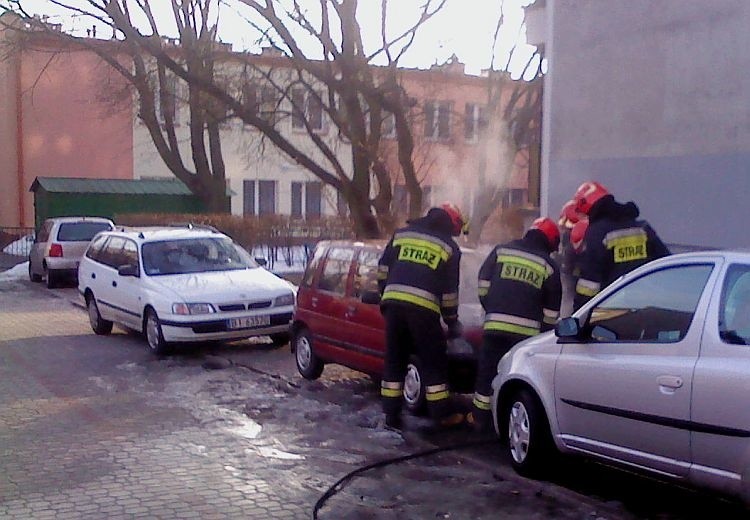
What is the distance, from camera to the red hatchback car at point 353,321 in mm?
7949

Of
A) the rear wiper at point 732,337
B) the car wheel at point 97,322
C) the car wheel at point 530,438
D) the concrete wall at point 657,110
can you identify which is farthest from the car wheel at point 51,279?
the rear wiper at point 732,337

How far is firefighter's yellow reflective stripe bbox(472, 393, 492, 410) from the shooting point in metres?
7.28

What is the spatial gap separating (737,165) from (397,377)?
18.5ft

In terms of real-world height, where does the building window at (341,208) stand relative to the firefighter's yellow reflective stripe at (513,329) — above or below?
above

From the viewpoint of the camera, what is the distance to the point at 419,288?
24.6 ft

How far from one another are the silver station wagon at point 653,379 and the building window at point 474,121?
2001 centimetres

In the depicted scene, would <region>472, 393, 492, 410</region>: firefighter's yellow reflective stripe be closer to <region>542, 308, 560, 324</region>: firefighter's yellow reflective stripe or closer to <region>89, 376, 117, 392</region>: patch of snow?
<region>542, 308, 560, 324</region>: firefighter's yellow reflective stripe

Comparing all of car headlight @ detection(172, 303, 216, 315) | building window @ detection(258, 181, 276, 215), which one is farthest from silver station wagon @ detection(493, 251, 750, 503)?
building window @ detection(258, 181, 276, 215)

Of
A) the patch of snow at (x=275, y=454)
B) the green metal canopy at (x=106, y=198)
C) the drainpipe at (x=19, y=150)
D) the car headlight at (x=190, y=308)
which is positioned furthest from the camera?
the drainpipe at (x=19, y=150)

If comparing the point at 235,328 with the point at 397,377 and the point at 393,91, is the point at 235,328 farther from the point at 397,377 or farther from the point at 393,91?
the point at 393,91

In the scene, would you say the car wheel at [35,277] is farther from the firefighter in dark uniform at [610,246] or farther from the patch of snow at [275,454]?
the firefighter in dark uniform at [610,246]

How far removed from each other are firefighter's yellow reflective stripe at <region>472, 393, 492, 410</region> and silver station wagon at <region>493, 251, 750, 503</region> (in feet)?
2.19

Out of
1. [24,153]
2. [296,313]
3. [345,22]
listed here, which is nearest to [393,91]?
[345,22]

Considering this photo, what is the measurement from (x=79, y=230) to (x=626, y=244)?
17.8 m
